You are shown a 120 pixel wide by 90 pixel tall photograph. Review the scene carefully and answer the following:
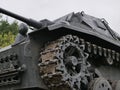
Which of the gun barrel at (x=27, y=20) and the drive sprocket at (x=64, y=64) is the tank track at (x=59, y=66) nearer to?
the drive sprocket at (x=64, y=64)

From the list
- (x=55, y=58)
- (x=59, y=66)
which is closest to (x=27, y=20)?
(x=55, y=58)

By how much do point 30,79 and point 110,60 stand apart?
2302 mm

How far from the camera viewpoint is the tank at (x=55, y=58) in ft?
27.1

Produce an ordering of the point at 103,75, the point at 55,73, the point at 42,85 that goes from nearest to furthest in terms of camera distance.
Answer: the point at 55,73 < the point at 42,85 < the point at 103,75

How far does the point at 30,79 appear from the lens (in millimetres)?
8578

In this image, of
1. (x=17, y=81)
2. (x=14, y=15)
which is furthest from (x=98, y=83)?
(x=14, y=15)

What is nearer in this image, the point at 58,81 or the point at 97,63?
the point at 58,81

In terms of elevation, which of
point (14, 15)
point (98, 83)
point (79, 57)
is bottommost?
point (98, 83)

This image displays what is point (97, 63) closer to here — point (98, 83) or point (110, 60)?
point (110, 60)

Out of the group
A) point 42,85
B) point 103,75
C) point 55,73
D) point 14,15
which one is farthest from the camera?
point 103,75

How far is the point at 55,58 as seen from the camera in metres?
8.19

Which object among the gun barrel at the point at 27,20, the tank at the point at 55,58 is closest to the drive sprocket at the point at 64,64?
the tank at the point at 55,58

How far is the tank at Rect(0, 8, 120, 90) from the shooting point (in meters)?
8.27

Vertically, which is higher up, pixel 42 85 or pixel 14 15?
pixel 14 15
